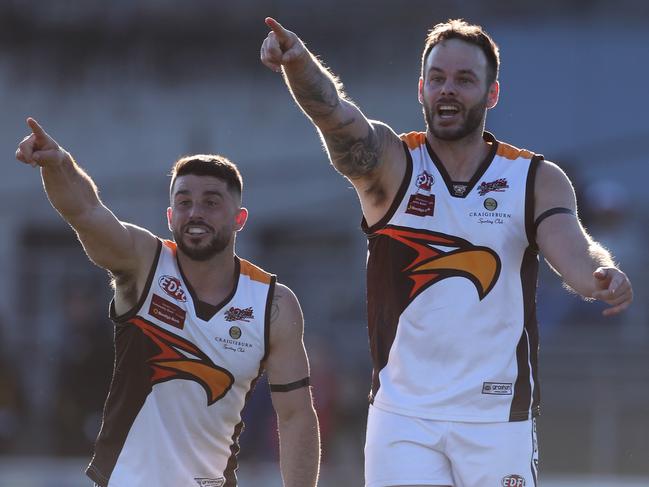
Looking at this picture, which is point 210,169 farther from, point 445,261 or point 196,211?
point 445,261

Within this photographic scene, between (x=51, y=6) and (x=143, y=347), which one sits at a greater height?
(x=51, y=6)

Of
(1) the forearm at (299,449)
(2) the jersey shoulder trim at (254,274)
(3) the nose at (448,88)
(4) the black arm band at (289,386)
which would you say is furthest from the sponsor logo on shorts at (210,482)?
(3) the nose at (448,88)

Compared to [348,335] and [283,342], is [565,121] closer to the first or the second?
[348,335]

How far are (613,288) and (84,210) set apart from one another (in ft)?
7.92

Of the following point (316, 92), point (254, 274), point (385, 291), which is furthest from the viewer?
point (254, 274)

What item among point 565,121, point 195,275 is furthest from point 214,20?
point 195,275

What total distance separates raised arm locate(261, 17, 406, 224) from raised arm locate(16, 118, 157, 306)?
3.47 ft

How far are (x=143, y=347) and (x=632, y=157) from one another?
18.4 metres

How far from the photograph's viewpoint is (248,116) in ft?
79.4

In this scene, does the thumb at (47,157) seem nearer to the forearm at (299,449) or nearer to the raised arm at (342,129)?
the raised arm at (342,129)

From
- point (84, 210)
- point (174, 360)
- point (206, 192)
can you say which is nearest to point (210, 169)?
point (206, 192)

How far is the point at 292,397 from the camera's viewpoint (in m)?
6.44

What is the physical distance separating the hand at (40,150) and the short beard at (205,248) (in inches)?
33.0

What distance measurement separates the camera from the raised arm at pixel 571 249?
16.4 feet
